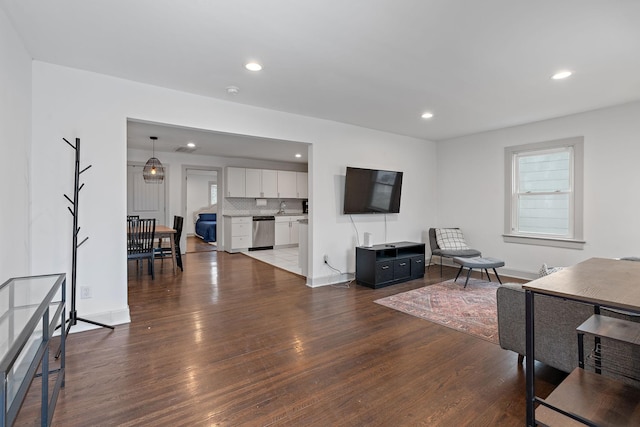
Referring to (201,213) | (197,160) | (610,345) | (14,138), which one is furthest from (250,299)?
(201,213)

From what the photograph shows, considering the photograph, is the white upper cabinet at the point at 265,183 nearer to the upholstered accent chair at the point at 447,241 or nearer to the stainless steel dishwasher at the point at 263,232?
the stainless steel dishwasher at the point at 263,232

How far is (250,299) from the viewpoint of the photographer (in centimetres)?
399

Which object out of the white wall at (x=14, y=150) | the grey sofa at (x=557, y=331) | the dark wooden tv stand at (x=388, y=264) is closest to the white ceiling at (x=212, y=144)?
the dark wooden tv stand at (x=388, y=264)

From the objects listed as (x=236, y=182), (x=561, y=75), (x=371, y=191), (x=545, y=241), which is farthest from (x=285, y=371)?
(x=236, y=182)

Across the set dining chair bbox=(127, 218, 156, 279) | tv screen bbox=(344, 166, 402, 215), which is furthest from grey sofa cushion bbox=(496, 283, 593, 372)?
dining chair bbox=(127, 218, 156, 279)

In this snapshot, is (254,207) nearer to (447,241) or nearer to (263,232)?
(263,232)

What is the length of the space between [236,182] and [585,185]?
691cm

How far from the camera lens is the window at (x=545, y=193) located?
454cm

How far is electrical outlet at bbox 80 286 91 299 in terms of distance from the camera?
9.86 feet

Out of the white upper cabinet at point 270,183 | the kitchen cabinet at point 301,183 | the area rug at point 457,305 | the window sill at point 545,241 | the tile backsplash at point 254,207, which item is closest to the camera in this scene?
the area rug at point 457,305

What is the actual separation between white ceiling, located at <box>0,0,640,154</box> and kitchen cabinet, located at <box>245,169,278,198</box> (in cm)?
445

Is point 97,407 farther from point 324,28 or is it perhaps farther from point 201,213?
point 201,213

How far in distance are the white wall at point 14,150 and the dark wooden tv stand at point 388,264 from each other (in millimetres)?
3779

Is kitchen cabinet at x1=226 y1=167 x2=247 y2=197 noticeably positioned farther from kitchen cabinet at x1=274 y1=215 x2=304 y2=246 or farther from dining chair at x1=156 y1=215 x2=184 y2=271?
dining chair at x1=156 y1=215 x2=184 y2=271
